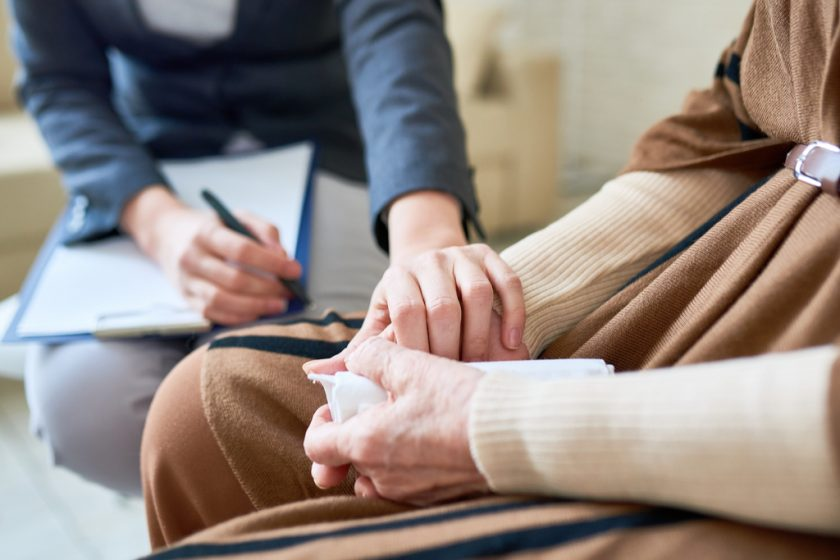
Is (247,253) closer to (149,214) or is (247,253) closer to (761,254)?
(149,214)

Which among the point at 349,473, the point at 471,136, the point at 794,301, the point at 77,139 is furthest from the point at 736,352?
the point at 471,136

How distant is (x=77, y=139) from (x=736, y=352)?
83 centimetres

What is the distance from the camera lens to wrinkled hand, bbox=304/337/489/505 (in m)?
0.44

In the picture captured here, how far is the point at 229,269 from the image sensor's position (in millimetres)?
773

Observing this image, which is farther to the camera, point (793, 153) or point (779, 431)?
point (793, 153)

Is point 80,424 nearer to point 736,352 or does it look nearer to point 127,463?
point 127,463

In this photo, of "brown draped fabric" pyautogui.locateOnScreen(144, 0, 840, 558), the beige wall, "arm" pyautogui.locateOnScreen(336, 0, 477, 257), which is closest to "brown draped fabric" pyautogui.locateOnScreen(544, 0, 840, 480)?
"brown draped fabric" pyautogui.locateOnScreen(144, 0, 840, 558)

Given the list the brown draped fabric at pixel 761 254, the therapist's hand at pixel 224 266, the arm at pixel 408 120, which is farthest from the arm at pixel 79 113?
the brown draped fabric at pixel 761 254

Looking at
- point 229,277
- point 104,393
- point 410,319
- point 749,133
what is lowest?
point 104,393

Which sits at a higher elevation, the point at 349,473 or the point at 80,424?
the point at 349,473

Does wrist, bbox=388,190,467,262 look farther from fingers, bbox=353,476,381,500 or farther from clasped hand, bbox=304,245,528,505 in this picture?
fingers, bbox=353,476,381,500

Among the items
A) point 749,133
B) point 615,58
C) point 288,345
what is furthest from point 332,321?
point 615,58

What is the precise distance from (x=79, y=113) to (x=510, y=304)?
2.34 ft

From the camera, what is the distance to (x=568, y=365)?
49cm
